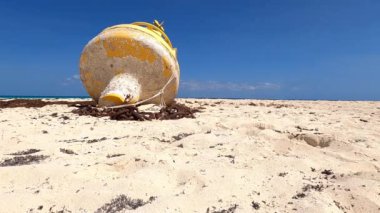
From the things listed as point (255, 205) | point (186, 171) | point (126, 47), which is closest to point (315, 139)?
point (186, 171)

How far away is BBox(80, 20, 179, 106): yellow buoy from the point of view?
24.0 feet

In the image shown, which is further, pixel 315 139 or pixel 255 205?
pixel 315 139

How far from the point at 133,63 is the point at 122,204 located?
5561 mm

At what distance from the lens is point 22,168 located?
2621 millimetres

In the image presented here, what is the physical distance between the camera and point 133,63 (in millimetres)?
7391

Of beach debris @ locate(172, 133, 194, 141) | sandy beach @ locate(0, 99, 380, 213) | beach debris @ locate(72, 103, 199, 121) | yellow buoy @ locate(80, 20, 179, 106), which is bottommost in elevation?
sandy beach @ locate(0, 99, 380, 213)

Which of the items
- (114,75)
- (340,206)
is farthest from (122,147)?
(114,75)

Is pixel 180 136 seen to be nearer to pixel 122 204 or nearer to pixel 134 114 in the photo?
pixel 134 114

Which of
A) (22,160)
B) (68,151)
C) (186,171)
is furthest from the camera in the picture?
(68,151)

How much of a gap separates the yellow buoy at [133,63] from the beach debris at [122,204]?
4.91 metres

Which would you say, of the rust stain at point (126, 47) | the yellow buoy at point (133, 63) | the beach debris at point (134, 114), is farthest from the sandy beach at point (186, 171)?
the rust stain at point (126, 47)

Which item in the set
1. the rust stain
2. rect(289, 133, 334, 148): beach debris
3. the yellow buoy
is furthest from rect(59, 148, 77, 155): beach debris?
the rust stain

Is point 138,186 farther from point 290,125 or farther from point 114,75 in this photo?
point 114,75

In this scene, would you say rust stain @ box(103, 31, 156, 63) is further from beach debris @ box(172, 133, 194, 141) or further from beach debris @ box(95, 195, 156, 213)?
beach debris @ box(95, 195, 156, 213)
